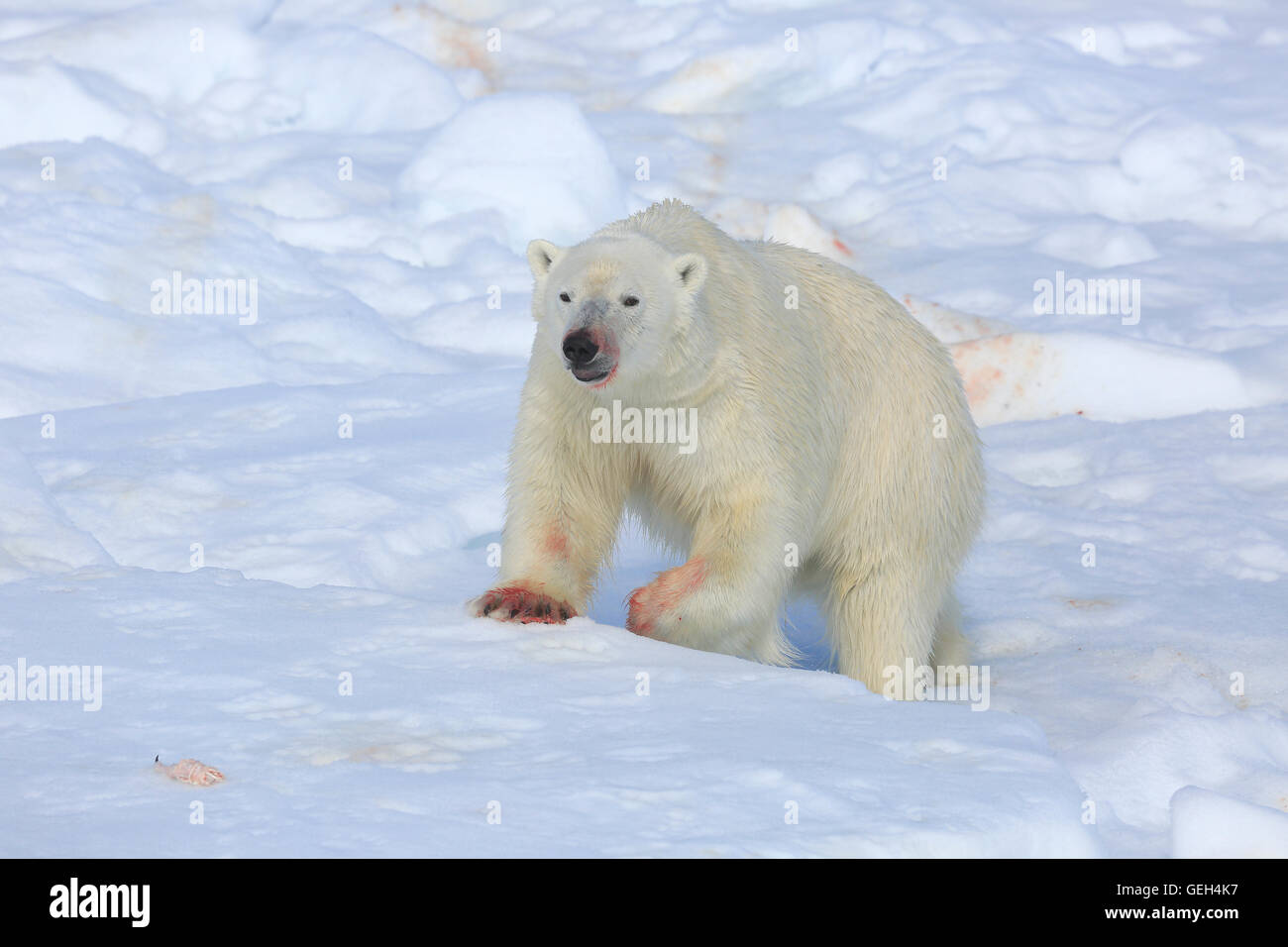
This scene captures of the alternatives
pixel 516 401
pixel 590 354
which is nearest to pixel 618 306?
pixel 590 354

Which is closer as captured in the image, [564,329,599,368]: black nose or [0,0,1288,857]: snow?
[0,0,1288,857]: snow

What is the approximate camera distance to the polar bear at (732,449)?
379 cm

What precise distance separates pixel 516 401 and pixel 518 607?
2.72 meters

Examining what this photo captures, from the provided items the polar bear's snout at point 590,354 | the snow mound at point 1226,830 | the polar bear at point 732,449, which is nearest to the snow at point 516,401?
the snow mound at point 1226,830

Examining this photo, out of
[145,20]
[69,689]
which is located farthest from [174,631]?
[145,20]

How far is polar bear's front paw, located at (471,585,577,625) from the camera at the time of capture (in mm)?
3648

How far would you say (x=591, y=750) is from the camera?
278 cm

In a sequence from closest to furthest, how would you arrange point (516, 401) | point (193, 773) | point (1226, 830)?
1. point (193, 773)
2. point (1226, 830)
3. point (516, 401)

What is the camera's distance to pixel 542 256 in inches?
159

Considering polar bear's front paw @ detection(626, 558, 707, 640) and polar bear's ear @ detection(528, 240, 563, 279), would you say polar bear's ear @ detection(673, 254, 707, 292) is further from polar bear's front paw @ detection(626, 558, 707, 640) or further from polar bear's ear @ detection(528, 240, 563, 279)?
Answer: polar bear's front paw @ detection(626, 558, 707, 640)

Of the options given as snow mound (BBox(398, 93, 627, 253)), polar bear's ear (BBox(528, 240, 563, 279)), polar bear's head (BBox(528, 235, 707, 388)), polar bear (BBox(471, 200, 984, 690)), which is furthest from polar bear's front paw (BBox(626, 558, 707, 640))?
snow mound (BBox(398, 93, 627, 253))

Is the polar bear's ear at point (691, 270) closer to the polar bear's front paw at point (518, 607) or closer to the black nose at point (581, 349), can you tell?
the black nose at point (581, 349)

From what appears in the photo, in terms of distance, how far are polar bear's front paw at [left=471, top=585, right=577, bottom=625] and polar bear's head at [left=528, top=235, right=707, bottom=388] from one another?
56 cm

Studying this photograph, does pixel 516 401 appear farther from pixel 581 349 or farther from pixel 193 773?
pixel 193 773
